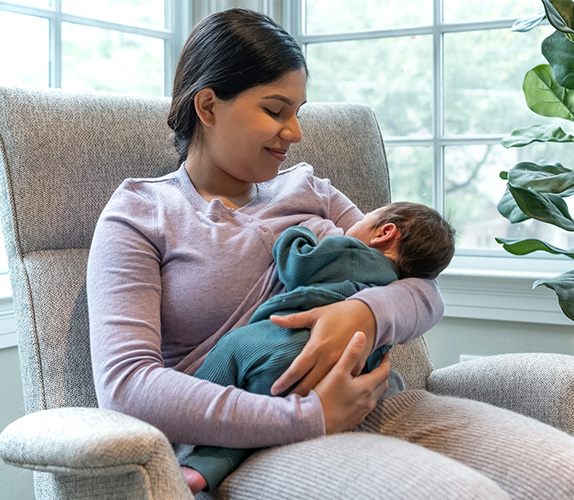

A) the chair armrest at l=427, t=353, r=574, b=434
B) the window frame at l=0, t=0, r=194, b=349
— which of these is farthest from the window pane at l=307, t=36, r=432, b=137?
the chair armrest at l=427, t=353, r=574, b=434

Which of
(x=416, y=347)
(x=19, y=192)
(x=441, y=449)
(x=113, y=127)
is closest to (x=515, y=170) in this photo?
(x=416, y=347)

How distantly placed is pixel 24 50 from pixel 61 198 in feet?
2.38

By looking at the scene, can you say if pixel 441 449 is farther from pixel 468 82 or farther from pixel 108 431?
pixel 468 82

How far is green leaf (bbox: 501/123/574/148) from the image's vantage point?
1.68m

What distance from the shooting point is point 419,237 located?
1222 mm

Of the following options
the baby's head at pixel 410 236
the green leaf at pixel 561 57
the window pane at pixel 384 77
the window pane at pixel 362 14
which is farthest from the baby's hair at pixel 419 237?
the window pane at pixel 362 14

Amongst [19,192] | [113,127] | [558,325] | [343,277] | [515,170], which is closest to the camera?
[343,277]

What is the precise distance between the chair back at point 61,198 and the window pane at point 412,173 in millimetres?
906

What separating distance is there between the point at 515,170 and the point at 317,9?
115 cm

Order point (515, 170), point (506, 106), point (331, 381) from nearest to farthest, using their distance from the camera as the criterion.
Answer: point (331, 381), point (515, 170), point (506, 106)

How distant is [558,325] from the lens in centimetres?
207

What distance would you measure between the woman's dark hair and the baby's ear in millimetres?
322

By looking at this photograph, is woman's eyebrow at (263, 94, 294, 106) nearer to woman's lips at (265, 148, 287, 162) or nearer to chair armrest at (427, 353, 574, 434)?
woman's lips at (265, 148, 287, 162)

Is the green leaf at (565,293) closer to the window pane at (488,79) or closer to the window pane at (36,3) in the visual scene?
the window pane at (488,79)
